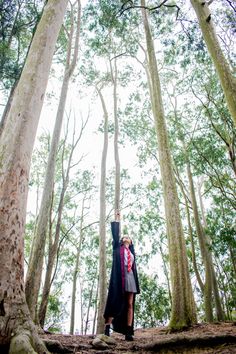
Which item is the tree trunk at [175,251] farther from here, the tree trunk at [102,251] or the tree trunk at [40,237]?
the tree trunk at [102,251]

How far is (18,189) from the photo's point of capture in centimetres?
238

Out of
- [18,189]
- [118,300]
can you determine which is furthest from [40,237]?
[18,189]

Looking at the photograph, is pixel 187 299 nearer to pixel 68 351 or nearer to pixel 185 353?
pixel 185 353

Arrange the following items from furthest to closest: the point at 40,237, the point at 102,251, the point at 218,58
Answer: the point at 102,251
the point at 40,237
the point at 218,58

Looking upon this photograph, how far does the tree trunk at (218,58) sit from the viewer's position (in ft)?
13.3

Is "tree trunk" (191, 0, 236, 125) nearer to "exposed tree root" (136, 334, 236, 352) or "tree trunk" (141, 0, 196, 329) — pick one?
"tree trunk" (141, 0, 196, 329)

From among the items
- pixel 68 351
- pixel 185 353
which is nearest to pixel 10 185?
pixel 68 351

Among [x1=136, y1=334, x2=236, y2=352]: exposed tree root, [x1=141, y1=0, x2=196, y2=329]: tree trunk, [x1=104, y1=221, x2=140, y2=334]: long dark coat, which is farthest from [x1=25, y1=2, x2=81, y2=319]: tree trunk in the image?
[x1=136, y1=334, x2=236, y2=352]: exposed tree root

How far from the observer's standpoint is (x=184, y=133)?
12.6 metres

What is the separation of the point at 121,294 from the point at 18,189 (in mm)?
2540

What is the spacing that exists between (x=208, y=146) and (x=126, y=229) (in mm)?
6852

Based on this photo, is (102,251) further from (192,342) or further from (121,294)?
(192,342)

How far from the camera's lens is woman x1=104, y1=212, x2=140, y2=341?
406cm

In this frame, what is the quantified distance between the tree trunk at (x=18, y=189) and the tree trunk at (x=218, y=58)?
2.51m
